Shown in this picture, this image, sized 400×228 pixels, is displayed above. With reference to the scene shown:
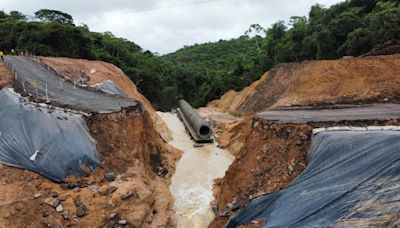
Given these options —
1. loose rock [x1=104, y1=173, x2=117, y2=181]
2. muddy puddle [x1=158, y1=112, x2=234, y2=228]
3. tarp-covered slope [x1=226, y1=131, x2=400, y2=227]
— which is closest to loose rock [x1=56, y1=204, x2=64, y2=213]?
loose rock [x1=104, y1=173, x2=117, y2=181]

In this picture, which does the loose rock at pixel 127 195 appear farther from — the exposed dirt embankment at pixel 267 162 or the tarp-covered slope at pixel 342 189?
the tarp-covered slope at pixel 342 189

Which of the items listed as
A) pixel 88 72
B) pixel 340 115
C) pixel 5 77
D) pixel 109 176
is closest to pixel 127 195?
pixel 109 176

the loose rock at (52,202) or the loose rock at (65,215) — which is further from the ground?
the loose rock at (52,202)

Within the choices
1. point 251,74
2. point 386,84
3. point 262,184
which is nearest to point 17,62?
point 262,184

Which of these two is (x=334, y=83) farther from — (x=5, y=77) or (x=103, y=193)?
(x=5, y=77)

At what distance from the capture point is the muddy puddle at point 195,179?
15.4 m

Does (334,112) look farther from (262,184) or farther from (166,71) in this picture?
(166,71)

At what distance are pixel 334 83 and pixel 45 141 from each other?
62.1ft

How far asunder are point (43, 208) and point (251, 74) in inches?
1727

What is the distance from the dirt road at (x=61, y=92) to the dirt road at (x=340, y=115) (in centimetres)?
804

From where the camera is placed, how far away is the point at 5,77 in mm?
20078

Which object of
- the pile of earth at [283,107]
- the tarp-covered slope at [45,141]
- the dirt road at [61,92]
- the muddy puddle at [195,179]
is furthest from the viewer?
the dirt road at [61,92]

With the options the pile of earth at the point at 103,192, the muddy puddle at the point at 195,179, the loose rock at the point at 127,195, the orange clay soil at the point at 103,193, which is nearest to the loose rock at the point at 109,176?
the pile of earth at the point at 103,192

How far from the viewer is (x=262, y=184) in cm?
1328
